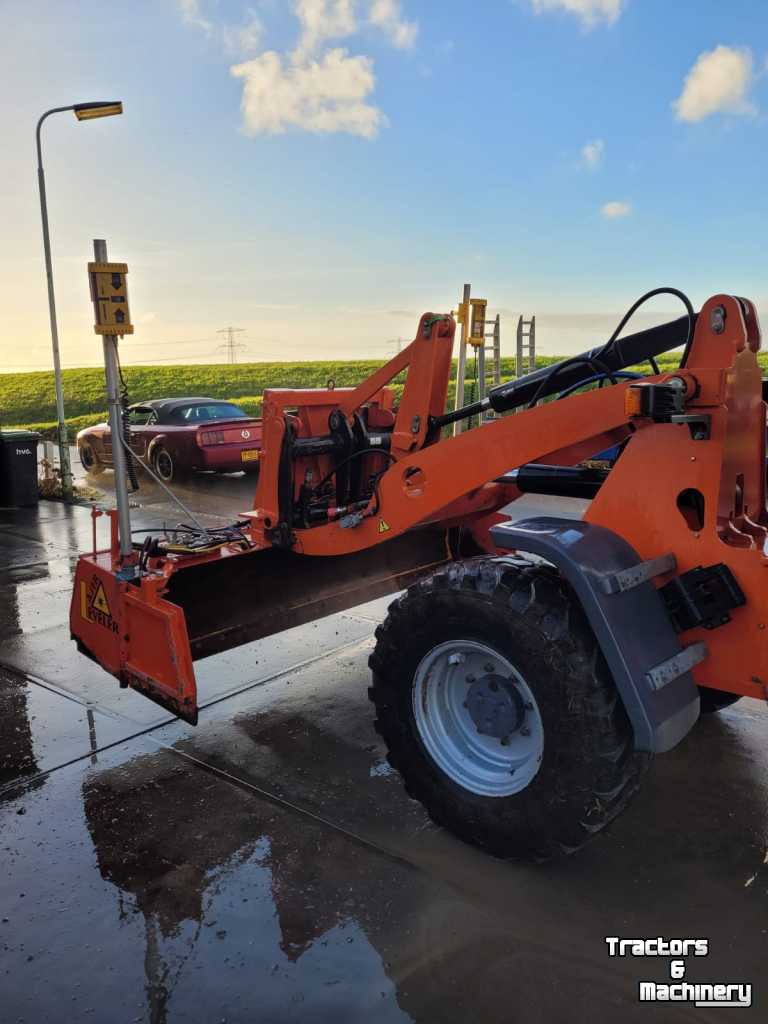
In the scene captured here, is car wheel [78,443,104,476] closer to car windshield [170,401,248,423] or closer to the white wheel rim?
car windshield [170,401,248,423]

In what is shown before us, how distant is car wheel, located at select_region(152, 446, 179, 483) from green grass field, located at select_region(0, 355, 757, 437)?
24653 millimetres

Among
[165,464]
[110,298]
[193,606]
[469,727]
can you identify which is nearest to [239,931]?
[469,727]

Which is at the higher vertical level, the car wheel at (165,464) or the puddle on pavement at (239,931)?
the car wheel at (165,464)

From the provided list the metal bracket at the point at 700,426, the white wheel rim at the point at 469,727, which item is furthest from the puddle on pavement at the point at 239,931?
the metal bracket at the point at 700,426

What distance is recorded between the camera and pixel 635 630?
2715mm

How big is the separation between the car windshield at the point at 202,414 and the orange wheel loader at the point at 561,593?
9.32 m

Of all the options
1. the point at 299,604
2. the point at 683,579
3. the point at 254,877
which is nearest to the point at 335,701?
the point at 299,604

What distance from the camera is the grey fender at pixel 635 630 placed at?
2645mm

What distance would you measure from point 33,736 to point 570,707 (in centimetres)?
284

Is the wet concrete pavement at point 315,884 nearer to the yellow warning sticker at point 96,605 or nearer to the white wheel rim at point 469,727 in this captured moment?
the white wheel rim at point 469,727

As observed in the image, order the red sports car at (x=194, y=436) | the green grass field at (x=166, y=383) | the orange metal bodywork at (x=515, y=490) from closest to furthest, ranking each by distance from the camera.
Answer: the orange metal bodywork at (x=515, y=490)
the red sports car at (x=194, y=436)
the green grass field at (x=166, y=383)

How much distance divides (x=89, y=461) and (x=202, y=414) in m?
3.08

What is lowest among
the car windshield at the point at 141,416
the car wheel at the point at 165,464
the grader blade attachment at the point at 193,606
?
the car wheel at the point at 165,464

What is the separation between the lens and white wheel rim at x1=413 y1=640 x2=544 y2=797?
306 centimetres
